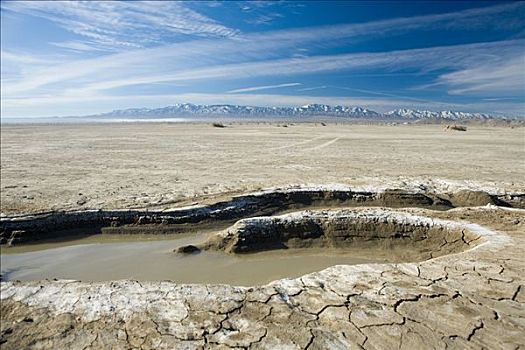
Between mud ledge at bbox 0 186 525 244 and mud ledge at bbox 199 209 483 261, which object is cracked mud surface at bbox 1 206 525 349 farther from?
mud ledge at bbox 0 186 525 244

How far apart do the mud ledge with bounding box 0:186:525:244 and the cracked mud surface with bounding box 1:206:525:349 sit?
3.48 meters

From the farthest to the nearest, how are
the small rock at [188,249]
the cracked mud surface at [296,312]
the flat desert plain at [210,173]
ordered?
the flat desert plain at [210,173], the small rock at [188,249], the cracked mud surface at [296,312]

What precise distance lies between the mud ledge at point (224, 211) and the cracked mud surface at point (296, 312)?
348cm

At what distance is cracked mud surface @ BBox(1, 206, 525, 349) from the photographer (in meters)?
3.36

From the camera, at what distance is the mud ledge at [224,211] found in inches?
306

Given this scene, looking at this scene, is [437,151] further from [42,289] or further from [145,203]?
[42,289]

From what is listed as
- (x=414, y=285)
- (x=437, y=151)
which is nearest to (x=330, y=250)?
(x=414, y=285)

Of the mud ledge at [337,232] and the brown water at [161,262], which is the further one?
the mud ledge at [337,232]

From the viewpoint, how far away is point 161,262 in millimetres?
6570

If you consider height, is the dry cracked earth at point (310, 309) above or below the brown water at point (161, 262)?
above

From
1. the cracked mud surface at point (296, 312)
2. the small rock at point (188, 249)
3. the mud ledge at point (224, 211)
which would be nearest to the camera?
the cracked mud surface at point (296, 312)

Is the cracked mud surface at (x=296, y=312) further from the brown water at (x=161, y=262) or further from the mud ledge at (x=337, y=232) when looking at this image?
the mud ledge at (x=337, y=232)

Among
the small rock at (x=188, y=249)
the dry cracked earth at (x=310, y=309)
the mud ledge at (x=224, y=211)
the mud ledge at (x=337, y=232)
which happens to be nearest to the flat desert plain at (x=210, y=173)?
the mud ledge at (x=224, y=211)

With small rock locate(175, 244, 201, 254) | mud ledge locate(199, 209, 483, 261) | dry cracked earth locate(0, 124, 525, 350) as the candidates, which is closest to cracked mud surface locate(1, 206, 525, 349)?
dry cracked earth locate(0, 124, 525, 350)
